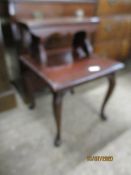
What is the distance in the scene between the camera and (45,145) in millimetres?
1239

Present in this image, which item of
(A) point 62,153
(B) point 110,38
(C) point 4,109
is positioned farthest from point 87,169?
(B) point 110,38

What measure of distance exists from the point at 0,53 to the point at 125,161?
4.06 feet

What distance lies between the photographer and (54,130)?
1.37 m

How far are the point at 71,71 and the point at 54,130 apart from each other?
1.78 feet

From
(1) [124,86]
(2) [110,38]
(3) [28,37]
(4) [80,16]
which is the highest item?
(4) [80,16]

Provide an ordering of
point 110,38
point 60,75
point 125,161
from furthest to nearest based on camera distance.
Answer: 1. point 110,38
2. point 125,161
3. point 60,75

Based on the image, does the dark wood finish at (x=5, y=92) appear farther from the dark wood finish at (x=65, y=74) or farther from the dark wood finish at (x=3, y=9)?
the dark wood finish at (x=3, y=9)

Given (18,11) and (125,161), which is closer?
(125,161)

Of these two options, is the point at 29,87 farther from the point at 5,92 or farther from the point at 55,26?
the point at 55,26

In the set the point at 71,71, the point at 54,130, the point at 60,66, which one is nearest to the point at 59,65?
the point at 60,66

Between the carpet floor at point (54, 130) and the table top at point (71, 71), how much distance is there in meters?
0.51

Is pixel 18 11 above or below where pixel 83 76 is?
above

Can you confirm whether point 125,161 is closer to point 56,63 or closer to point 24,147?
point 24,147

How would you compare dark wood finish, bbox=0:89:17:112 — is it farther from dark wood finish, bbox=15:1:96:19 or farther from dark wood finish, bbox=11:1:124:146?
dark wood finish, bbox=15:1:96:19
